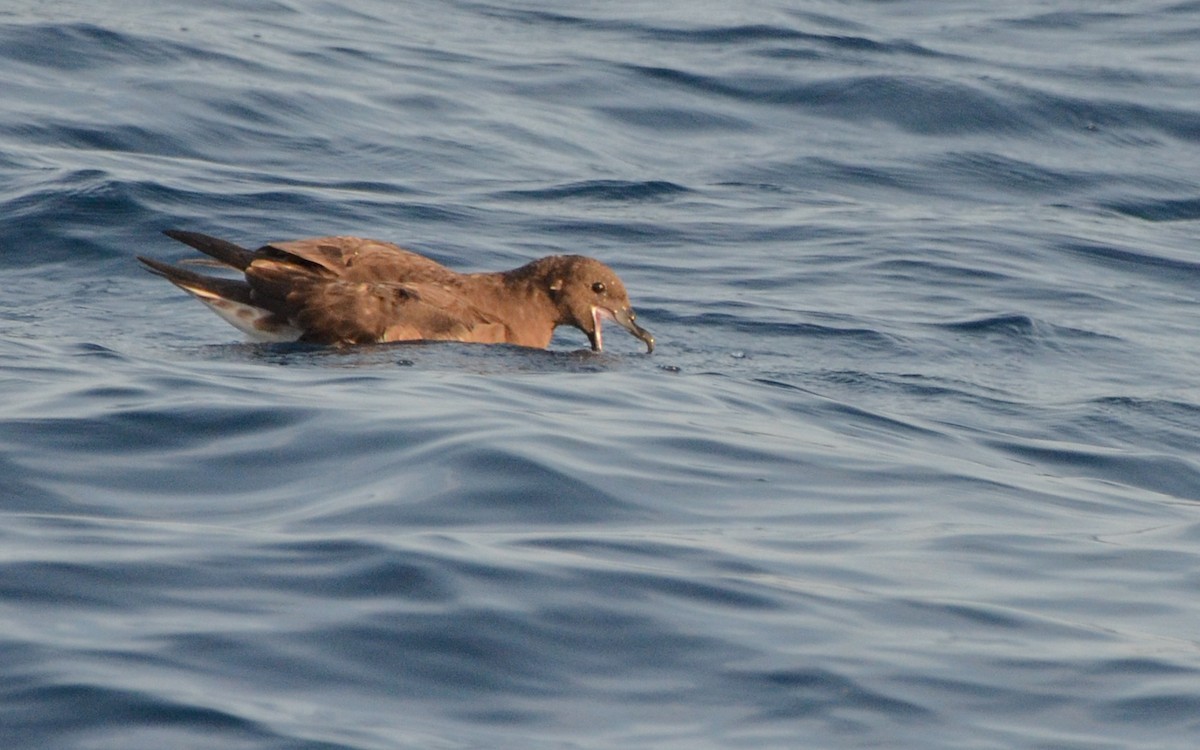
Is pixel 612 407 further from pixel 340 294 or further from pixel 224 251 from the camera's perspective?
pixel 224 251

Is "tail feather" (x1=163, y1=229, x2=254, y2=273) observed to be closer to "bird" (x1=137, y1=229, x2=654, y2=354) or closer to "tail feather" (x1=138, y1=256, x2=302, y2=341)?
"bird" (x1=137, y1=229, x2=654, y2=354)

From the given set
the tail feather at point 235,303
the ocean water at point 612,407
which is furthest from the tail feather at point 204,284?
the ocean water at point 612,407

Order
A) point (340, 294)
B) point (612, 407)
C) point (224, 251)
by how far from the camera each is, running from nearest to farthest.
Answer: point (612, 407), point (340, 294), point (224, 251)

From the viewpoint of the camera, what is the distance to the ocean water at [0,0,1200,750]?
4.63 metres

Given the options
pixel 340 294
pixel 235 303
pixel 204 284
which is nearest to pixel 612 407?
pixel 340 294

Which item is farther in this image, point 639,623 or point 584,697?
point 639,623

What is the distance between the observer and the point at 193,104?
587 inches

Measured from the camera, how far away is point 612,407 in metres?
8.13

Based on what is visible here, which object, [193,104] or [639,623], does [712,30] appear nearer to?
[193,104]

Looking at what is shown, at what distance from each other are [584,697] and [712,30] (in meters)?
15.7

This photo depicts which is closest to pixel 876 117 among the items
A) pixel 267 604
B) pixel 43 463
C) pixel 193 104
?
pixel 193 104

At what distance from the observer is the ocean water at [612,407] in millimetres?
4629

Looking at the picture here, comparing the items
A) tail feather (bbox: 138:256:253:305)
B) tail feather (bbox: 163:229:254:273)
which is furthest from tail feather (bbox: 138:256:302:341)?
tail feather (bbox: 163:229:254:273)

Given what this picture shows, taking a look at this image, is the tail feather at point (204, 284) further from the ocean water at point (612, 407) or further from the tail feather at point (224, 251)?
the ocean water at point (612, 407)
